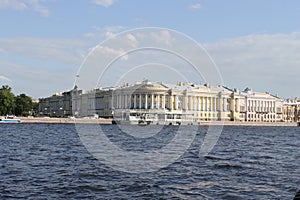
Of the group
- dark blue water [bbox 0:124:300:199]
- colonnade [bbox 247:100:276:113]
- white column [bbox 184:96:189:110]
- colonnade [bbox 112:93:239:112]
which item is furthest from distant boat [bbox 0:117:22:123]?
colonnade [bbox 247:100:276:113]

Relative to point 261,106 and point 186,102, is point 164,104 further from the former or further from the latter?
point 261,106

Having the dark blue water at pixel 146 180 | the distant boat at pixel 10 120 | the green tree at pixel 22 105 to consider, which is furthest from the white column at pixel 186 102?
the dark blue water at pixel 146 180

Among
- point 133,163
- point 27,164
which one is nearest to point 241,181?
point 133,163

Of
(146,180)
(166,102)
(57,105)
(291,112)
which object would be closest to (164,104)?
(166,102)

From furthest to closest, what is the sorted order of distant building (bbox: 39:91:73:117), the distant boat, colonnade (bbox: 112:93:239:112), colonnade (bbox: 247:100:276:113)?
distant building (bbox: 39:91:73:117), colonnade (bbox: 247:100:276:113), colonnade (bbox: 112:93:239:112), the distant boat

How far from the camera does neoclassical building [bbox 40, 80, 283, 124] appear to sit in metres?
94.2

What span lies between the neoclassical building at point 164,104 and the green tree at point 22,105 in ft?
38.0

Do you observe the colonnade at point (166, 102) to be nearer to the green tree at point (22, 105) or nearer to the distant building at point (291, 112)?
the green tree at point (22, 105)

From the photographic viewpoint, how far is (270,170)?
642 inches

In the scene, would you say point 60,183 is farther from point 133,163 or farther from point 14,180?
point 133,163

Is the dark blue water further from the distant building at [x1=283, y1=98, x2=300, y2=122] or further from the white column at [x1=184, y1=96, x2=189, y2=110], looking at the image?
the distant building at [x1=283, y1=98, x2=300, y2=122]

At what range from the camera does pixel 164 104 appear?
358 feet

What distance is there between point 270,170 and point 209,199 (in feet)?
20.3

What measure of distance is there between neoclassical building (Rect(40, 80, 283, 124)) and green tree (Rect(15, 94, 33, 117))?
1158 centimetres
